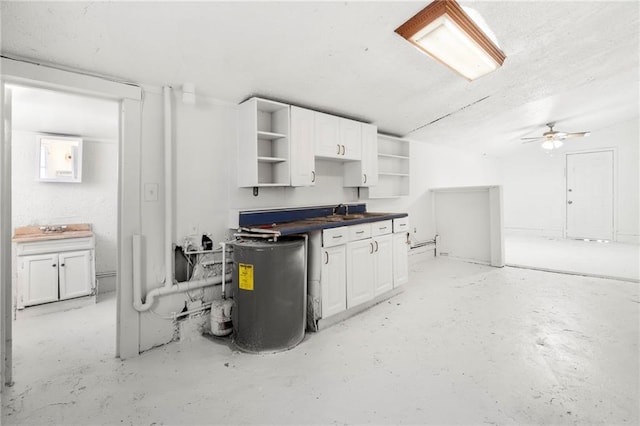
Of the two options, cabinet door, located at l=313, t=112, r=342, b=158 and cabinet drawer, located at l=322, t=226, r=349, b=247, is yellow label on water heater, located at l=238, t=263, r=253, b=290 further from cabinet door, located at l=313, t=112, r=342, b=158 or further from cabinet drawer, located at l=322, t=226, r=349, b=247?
cabinet door, located at l=313, t=112, r=342, b=158

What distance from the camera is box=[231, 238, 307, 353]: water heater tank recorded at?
90.9 inches

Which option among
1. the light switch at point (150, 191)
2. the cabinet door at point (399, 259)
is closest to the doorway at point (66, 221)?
the light switch at point (150, 191)

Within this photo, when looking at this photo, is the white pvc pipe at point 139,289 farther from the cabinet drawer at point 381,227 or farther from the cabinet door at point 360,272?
the cabinet drawer at point 381,227

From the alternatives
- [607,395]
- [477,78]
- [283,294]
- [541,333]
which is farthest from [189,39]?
[541,333]

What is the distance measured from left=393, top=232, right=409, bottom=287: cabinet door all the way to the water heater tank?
1554mm

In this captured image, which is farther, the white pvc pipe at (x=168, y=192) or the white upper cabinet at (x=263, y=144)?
the white upper cabinet at (x=263, y=144)

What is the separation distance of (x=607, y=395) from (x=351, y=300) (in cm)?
188

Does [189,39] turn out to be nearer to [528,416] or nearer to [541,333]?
[528,416]

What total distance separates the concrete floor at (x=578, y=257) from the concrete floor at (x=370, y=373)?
1.50 meters

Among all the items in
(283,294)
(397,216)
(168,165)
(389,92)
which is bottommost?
(283,294)

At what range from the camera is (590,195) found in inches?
270

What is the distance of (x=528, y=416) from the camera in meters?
1.61

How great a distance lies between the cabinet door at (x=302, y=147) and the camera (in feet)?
9.64

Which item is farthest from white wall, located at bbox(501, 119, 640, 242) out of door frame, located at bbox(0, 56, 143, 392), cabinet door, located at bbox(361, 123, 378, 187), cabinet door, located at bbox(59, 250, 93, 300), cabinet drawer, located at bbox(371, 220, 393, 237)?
cabinet door, located at bbox(59, 250, 93, 300)
